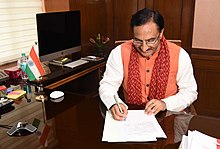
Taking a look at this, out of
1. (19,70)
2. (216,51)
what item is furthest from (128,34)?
(19,70)

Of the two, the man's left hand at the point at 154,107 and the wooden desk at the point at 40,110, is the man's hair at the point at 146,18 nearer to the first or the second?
the man's left hand at the point at 154,107

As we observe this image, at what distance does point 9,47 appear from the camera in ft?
8.48

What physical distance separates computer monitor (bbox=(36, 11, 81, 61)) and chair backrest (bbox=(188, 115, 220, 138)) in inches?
63.0

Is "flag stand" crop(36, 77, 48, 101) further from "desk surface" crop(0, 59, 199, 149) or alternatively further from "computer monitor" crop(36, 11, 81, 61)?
"computer monitor" crop(36, 11, 81, 61)

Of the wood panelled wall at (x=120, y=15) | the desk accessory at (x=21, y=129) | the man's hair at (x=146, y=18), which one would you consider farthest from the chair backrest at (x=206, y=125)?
the wood panelled wall at (x=120, y=15)

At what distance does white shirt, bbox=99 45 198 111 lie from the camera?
5.02 feet

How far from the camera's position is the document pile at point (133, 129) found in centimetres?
112

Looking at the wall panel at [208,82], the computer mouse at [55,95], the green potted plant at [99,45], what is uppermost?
the green potted plant at [99,45]

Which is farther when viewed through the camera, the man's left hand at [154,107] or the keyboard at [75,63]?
the keyboard at [75,63]

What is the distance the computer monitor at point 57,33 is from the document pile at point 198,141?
1699mm

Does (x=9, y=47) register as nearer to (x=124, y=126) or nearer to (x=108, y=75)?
(x=108, y=75)

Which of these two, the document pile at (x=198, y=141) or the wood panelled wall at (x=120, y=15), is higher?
the wood panelled wall at (x=120, y=15)

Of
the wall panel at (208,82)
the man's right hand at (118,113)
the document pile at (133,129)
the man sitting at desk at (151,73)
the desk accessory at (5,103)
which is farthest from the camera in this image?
the wall panel at (208,82)

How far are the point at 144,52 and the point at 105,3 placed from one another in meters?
2.01
